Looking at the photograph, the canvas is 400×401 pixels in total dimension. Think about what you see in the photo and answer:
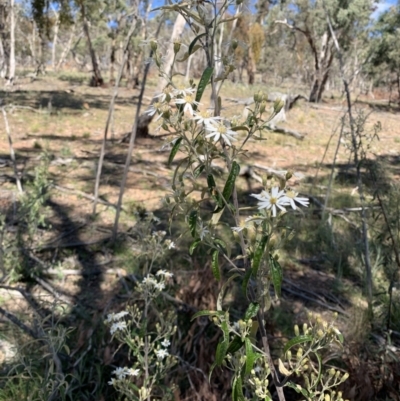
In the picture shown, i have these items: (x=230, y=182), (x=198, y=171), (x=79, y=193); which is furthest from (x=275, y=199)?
(x=79, y=193)

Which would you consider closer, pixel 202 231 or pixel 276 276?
pixel 276 276

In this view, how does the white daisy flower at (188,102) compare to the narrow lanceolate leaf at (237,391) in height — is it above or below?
above

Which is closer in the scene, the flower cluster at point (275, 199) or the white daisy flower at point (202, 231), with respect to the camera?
the flower cluster at point (275, 199)

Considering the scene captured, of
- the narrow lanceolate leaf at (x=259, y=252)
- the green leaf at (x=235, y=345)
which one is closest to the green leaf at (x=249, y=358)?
the green leaf at (x=235, y=345)

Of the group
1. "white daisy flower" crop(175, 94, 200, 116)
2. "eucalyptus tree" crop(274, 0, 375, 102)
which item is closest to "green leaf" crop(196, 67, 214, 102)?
"white daisy flower" crop(175, 94, 200, 116)

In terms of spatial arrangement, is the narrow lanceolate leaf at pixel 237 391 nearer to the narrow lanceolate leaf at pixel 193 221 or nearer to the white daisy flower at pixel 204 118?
the narrow lanceolate leaf at pixel 193 221

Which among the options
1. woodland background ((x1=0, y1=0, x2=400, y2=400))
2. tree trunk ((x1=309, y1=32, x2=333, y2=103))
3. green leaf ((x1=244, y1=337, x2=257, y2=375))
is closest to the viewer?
green leaf ((x1=244, y1=337, x2=257, y2=375))

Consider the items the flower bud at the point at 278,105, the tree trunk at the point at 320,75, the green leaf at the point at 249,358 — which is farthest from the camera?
the tree trunk at the point at 320,75

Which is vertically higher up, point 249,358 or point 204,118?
point 204,118

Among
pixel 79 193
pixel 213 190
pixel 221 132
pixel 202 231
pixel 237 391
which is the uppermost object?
pixel 221 132

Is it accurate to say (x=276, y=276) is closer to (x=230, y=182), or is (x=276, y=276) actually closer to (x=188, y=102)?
(x=230, y=182)

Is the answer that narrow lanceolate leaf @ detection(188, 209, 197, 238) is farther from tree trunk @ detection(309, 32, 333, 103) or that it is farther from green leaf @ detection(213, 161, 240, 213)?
tree trunk @ detection(309, 32, 333, 103)

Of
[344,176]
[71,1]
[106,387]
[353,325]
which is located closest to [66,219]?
[106,387]

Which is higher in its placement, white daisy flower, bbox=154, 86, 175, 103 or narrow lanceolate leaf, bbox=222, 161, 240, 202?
white daisy flower, bbox=154, 86, 175, 103
